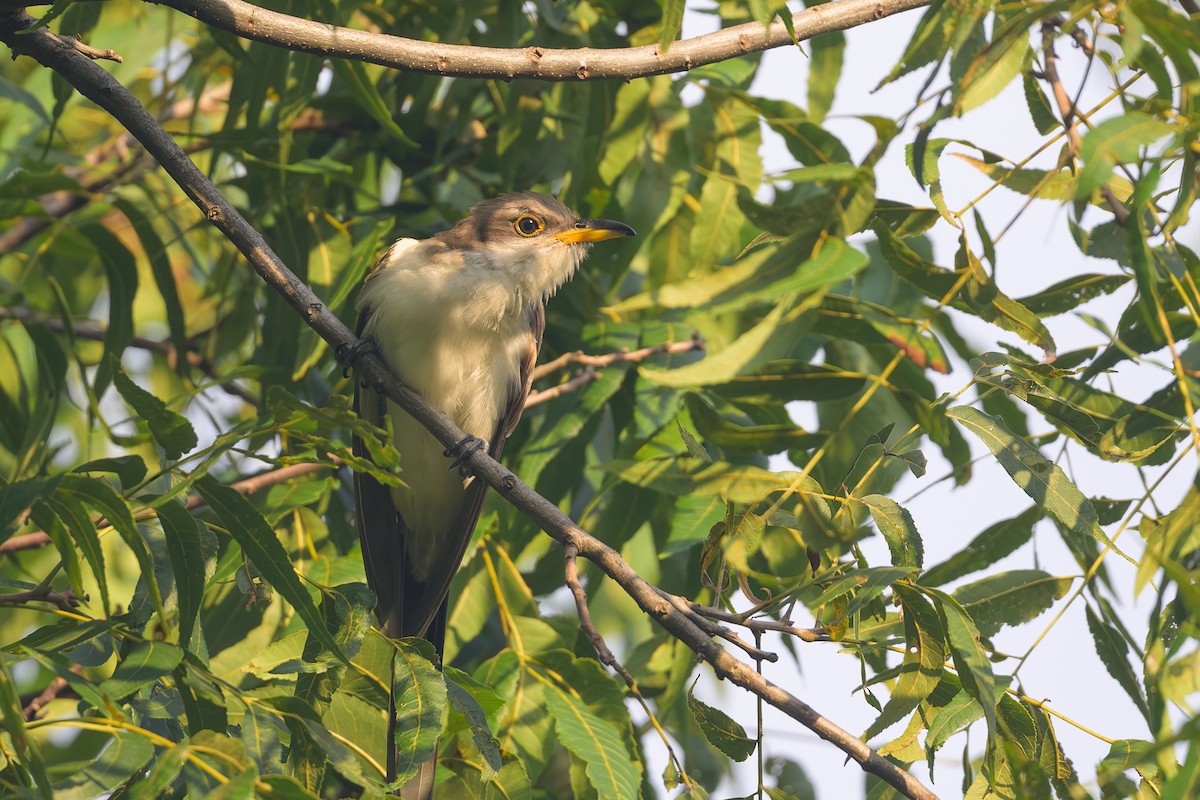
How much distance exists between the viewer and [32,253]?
397 centimetres

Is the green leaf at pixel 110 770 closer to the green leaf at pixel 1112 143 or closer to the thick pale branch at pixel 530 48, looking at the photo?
the thick pale branch at pixel 530 48

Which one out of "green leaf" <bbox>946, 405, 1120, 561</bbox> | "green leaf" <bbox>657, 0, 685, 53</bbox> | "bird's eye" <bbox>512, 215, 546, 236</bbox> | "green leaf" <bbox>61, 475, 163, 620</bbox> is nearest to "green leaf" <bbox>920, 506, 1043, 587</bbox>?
"green leaf" <bbox>946, 405, 1120, 561</bbox>

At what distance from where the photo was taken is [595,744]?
2.58 meters

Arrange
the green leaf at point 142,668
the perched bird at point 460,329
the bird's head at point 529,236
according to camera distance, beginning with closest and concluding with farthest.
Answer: the green leaf at point 142,668
the perched bird at point 460,329
the bird's head at point 529,236

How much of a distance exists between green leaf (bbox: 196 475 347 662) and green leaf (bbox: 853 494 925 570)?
100cm

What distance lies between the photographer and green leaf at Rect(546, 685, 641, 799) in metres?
2.44

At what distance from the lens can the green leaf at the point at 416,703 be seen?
2018mm

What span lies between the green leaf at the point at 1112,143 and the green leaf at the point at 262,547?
138 cm

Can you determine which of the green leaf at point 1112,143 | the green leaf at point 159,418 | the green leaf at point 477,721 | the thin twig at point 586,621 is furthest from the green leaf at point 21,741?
the green leaf at point 1112,143

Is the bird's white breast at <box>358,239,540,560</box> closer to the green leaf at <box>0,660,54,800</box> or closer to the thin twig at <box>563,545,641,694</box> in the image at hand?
the thin twig at <box>563,545,641,694</box>

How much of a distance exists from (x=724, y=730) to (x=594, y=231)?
192 centimetres

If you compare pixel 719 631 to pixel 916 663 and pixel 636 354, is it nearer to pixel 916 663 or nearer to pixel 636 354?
pixel 916 663

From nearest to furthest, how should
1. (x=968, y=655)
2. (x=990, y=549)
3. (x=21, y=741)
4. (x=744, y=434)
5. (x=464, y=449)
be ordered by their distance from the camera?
(x=21, y=741)
(x=968, y=655)
(x=464, y=449)
(x=990, y=549)
(x=744, y=434)

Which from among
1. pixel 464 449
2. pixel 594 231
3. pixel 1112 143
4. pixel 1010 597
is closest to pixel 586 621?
pixel 464 449
